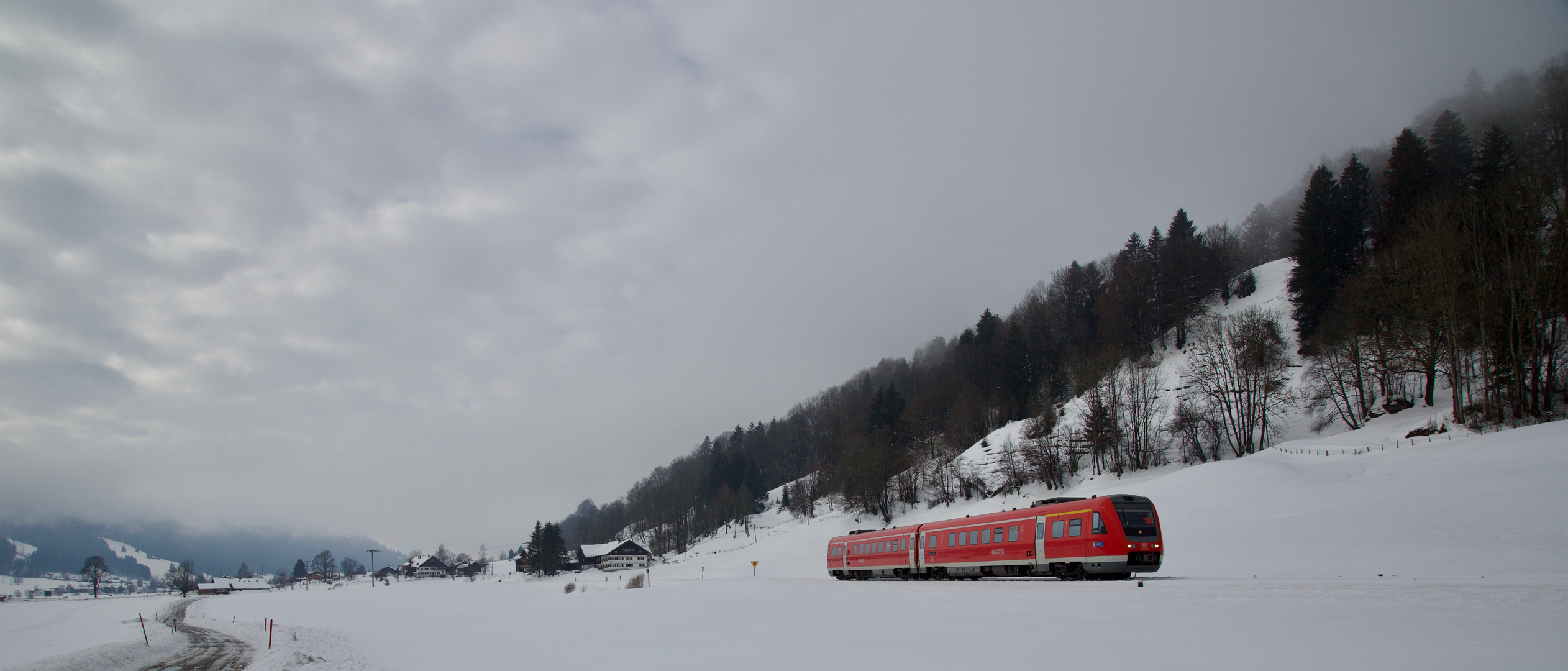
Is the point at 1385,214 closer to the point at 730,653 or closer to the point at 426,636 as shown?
the point at 730,653

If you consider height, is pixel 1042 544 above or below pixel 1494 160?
below

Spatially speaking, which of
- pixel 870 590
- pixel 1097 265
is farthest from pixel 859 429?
pixel 870 590

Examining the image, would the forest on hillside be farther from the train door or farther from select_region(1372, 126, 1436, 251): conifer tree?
the train door

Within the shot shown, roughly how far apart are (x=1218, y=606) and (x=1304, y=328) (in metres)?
58.3

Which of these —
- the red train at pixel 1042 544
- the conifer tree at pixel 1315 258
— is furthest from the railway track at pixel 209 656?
the conifer tree at pixel 1315 258

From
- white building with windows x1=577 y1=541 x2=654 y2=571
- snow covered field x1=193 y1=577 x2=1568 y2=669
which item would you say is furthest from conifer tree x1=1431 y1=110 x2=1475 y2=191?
white building with windows x1=577 y1=541 x2=654 y2=571

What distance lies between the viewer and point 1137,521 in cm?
2216

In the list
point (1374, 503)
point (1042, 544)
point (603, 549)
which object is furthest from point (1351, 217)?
point (603, 549)

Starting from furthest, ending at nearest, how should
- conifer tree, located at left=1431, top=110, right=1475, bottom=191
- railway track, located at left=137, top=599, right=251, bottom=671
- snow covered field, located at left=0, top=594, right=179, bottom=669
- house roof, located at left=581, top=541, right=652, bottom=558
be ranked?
house roof, located at left=581, top=541, right=652, bottom=558, conifer tree, located at left=1431, top=110, right=1475, bottom=191, snow covered field, located at left=0, top=594, right=179, bottom=669, railway track, located at left=137, top=599, right=251, bottom=671

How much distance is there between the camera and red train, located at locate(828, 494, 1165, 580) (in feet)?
72.0

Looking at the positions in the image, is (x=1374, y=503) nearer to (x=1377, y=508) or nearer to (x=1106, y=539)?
(x=1377, y=508)

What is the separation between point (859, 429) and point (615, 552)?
44.9m

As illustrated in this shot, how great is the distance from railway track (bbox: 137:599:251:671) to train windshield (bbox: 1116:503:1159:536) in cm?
2756

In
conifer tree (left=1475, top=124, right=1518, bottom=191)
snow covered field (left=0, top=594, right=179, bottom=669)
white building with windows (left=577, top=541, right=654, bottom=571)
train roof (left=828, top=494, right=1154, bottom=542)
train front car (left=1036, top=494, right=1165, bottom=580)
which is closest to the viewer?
train front car (left=1036, top=494, right=1165, bottom=580)
